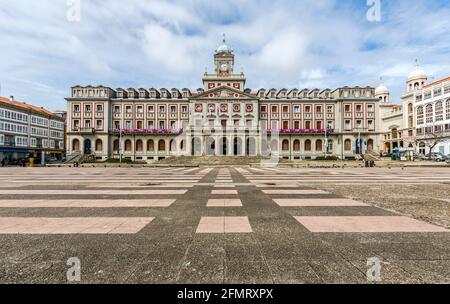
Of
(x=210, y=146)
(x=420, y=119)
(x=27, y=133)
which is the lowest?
(x=210, y=146)

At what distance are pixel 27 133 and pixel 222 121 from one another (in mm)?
49808

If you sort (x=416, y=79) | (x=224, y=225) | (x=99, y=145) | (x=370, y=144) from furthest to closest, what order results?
(x=416, y=79)
(x=370, y=144)
(x=99, y=145)
(x=224, y=225)

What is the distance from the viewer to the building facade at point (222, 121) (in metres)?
56.8

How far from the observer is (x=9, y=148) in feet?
170

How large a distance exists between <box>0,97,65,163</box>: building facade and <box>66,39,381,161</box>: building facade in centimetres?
1019

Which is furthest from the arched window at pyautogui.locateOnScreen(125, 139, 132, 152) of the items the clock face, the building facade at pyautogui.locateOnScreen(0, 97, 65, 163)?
the clock face

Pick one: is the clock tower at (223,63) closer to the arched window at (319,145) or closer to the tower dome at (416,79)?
the arched window at (319,145)

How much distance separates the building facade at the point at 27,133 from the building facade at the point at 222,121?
10191 millimetres

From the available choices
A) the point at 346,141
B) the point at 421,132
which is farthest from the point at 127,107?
the point at 421,132

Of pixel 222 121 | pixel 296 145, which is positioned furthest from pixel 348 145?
pixel 222 121

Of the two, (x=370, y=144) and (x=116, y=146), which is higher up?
(x=370, y=144)

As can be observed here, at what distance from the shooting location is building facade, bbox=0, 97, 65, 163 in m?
51.0

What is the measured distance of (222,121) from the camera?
2242 inches

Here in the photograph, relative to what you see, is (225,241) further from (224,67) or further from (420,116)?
(420,116)
